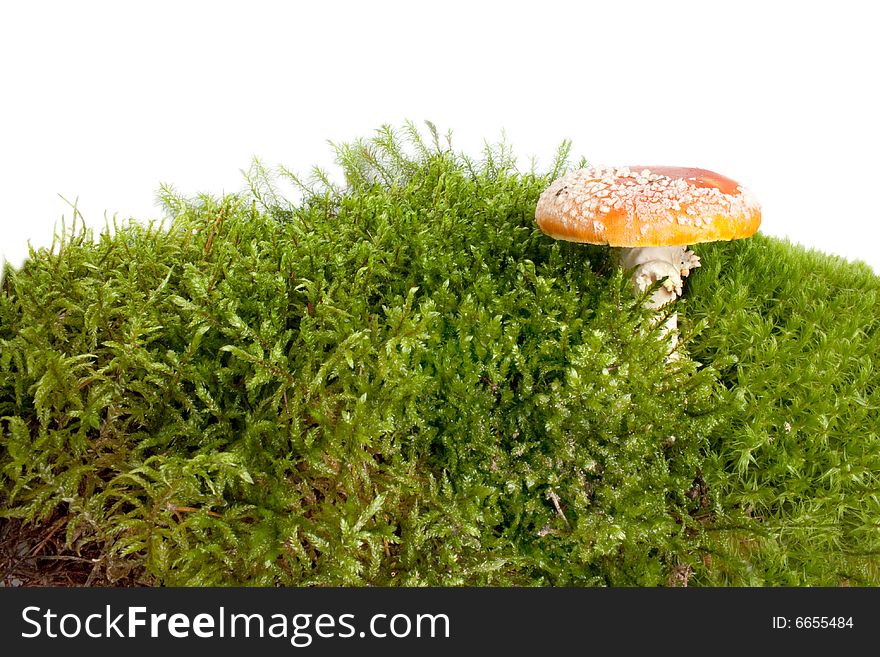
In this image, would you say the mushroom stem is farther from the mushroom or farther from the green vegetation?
the mushroom

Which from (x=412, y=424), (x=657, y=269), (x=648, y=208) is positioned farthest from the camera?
(x=657, y=269)

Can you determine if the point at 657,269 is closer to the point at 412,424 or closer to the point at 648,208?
the point at 648,208

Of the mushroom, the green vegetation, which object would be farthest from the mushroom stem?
the mushroom

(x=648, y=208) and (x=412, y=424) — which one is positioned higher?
(x=648, y=208)

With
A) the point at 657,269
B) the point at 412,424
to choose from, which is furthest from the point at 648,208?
the point at 412,424

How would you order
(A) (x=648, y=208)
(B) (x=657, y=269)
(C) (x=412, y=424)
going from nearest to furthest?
1. (C) (x=412, y=424)
2. (A) (x=648, y=208)
3. (B) (x=657, y=269)

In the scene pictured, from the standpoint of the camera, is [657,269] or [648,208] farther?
[657,269]

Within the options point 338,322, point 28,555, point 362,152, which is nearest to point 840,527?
point 338,322
